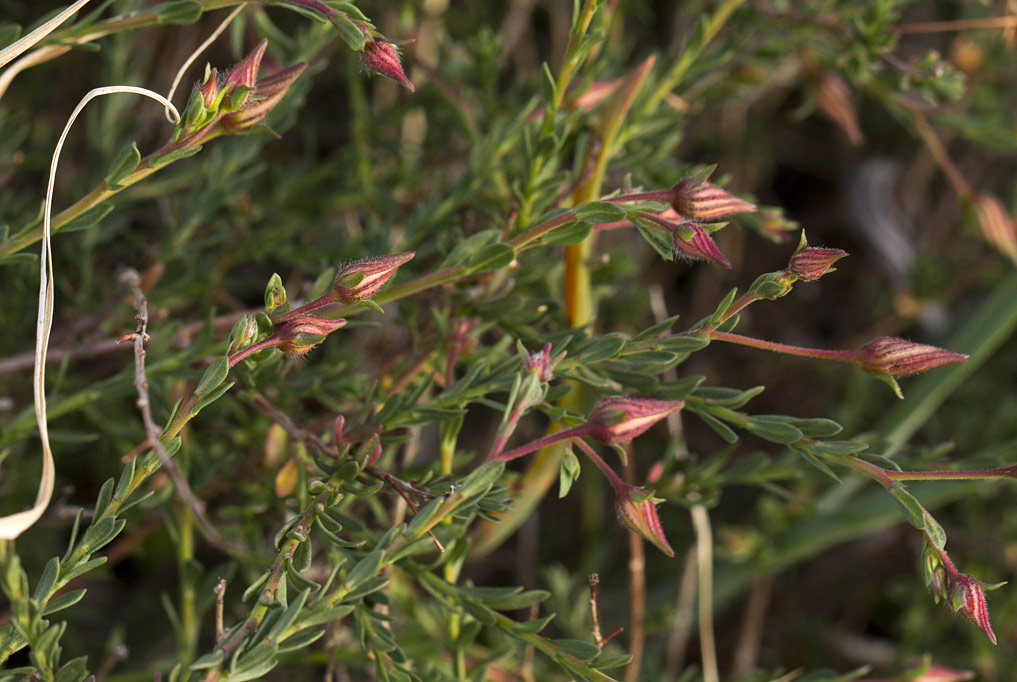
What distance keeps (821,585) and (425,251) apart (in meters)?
1.64

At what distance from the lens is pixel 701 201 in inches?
38.9

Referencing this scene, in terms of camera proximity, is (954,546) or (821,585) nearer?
(954,546)

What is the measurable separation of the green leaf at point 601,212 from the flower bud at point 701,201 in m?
0.06

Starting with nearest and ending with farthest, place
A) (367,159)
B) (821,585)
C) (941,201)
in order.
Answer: (367,159), (821,585), (941,201)

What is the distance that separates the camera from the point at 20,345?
162 cm

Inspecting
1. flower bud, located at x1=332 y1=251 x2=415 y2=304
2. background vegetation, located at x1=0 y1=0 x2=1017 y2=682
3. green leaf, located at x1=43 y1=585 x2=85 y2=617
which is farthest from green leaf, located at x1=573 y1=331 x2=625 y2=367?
green leaf, located at x1=43 y1=585 x2=85 y2=617

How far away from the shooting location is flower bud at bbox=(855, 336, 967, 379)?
99 centimetres

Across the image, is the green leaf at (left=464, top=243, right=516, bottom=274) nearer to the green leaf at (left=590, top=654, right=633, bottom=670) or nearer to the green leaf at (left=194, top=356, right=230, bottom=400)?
the green leaf at (left=194, top=356, right=230, bottom=400)

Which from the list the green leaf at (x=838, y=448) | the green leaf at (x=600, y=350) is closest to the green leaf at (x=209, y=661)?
the green leaf at (x=600, y=350)

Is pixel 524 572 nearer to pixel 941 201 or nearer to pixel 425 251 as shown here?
pixel 425 251

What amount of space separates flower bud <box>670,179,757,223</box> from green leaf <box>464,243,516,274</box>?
193 millimetres

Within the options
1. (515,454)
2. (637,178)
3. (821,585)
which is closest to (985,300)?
(821,585)

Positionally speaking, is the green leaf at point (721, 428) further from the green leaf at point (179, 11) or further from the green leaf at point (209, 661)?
the green leaf at point (179, 11)

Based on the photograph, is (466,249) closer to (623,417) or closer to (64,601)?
(623,417)
